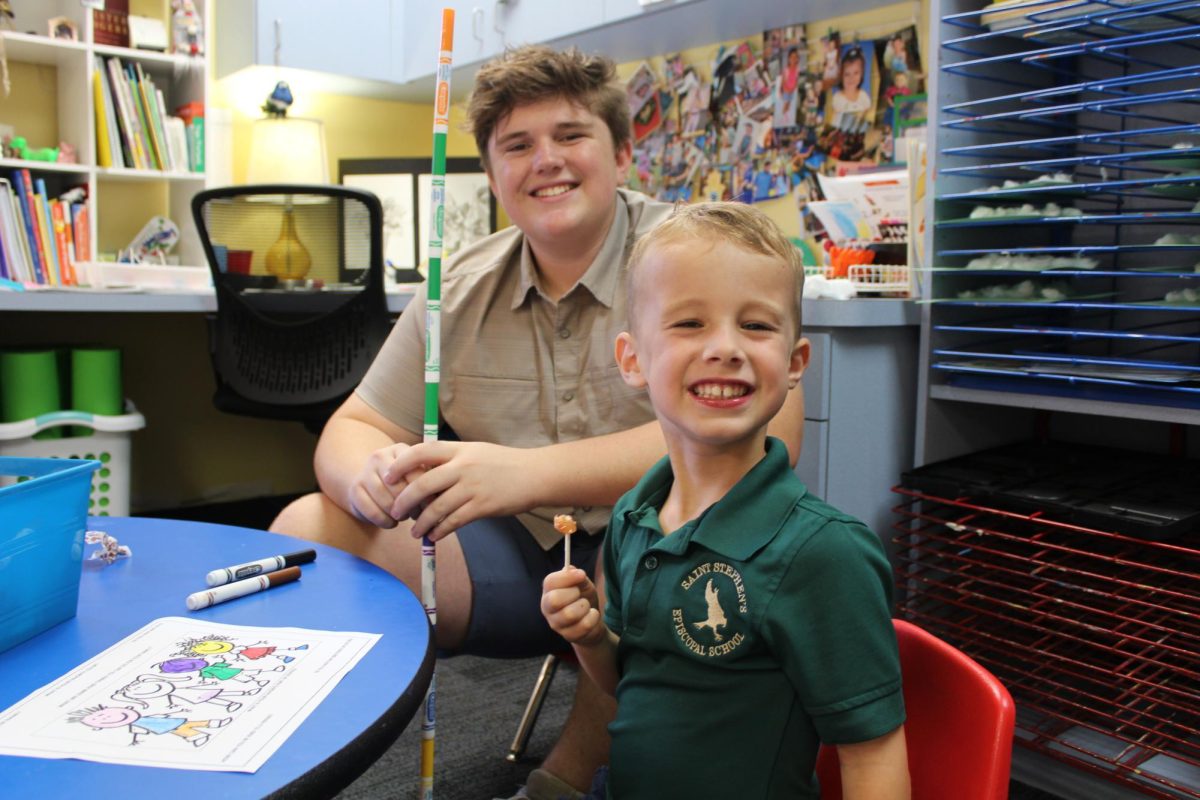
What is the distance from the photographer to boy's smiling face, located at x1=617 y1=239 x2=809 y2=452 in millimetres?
745

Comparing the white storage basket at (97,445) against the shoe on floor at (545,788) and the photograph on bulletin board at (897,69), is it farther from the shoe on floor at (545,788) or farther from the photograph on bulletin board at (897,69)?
the photograph on bulletin board at (897,69)

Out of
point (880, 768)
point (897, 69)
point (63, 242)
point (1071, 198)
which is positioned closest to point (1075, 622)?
point (1071, 198)

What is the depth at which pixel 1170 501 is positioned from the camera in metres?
1.32

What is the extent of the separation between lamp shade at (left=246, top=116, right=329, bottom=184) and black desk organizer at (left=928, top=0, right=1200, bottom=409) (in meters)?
2.23

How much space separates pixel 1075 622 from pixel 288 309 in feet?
5.77

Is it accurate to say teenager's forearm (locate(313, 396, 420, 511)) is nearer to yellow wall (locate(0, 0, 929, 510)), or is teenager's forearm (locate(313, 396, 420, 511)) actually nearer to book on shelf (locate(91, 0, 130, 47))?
yellow wall (locate(0, 0, 929, 510))

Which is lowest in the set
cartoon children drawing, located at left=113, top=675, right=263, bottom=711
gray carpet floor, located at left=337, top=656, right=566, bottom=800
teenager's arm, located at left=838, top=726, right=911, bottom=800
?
gray carpet floor, located at left=337, top=656, right=566, bottom=800

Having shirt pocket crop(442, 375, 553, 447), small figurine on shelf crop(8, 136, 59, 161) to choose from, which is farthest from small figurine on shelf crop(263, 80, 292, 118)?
shirt pocket crop(442, 375, 553, 447)

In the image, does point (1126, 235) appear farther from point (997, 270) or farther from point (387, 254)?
point (387, 254)

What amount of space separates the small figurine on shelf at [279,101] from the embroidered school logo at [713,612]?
9.32ft

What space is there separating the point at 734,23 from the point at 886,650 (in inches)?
77.0

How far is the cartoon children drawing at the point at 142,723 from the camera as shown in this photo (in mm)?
555

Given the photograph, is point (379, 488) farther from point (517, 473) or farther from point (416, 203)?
point (416, 203)

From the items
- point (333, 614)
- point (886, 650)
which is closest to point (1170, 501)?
point (886, 650)
